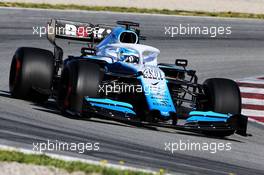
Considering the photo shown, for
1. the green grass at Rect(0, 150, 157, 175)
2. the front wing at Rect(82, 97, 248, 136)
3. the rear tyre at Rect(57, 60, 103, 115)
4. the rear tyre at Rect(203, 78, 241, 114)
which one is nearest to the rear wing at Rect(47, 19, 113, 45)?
the rear tyre at Rect(57, 60, 103, 115)

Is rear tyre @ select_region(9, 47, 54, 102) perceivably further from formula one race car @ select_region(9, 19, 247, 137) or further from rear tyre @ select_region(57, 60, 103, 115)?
rear tyre @ select_region(57, 60, 103, 115)

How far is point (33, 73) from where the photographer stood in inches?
515

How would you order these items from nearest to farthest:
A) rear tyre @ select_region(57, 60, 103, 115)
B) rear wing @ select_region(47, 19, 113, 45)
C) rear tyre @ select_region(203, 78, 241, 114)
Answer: rear tyre @ select_region(57, 60, 103, 115)
rear tyre @ select_region(203, 78, 241, 114)
rear wing @ select_region(47, 19, 113, 45)

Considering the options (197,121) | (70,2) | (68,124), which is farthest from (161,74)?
(70,2)

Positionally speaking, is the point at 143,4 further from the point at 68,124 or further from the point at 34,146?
the point at 34,146

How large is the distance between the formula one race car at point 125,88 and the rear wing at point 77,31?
0.86 metres

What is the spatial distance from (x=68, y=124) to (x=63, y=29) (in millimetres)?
3853

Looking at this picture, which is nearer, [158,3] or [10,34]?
[10,34]

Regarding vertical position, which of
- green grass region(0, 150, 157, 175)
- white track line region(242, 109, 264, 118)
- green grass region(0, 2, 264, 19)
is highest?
green grass region(0, 2, 264, 19)

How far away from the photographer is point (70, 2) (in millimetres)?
25391

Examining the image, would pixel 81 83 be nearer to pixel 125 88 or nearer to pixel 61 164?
pixel 125 88

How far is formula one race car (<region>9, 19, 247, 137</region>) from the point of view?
1205 cm

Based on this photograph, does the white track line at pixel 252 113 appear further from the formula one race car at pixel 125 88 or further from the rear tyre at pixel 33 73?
the rear tyre at pixel 33 73

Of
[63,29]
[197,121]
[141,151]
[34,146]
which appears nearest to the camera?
[34,146]
